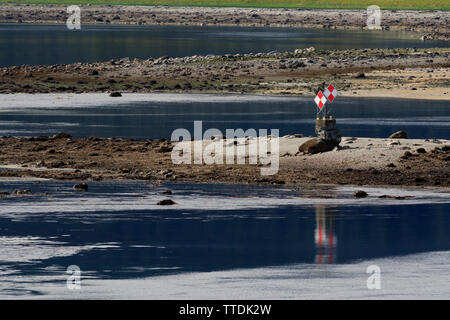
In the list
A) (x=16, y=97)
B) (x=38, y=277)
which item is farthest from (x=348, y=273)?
(x=16, y=97)

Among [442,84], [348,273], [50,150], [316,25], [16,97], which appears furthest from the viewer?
[316,25]

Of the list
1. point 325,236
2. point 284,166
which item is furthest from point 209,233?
point 284,166

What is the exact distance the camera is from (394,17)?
193500mm

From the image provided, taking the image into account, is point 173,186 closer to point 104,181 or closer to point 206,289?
point 104,181

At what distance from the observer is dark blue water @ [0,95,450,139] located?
173 ft

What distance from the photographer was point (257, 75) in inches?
3243

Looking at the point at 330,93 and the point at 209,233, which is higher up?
the point at 330,93

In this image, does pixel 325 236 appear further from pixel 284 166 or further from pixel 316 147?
pixel 316 147

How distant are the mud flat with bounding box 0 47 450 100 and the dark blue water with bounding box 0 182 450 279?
1456 inches

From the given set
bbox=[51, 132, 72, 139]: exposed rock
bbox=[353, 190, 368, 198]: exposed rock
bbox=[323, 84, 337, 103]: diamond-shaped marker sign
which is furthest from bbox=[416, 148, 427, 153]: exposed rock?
bbox=[51, 132, 72, 139]: exposed rock

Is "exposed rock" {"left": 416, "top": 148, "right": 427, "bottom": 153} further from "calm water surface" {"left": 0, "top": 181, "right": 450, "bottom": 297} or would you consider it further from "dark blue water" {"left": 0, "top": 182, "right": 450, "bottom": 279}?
"dark blue water" {"left": 0, "top": 182, "right": 450, "bottom": 279}

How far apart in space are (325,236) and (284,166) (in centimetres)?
1031

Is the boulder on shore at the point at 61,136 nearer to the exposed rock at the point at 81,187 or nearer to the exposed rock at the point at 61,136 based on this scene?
the exposed rock at the point at 61,136
